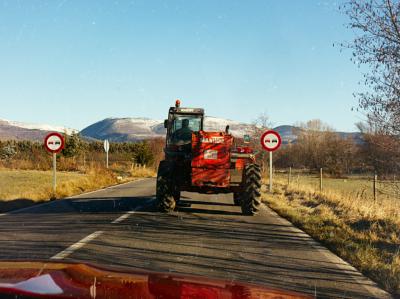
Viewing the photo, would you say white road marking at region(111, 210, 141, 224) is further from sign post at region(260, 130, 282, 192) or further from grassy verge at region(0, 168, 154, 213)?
sign post at region(260, 130, 282, 192)

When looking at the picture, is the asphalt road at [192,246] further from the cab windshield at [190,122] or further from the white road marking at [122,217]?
the cab windshield at [190,122]

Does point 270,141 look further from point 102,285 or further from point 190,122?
point 102,285

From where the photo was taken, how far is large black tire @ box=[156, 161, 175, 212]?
12.1 m

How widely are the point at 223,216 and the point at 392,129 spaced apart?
5.08m

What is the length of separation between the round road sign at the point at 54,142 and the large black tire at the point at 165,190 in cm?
754

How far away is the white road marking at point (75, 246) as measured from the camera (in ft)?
20.9

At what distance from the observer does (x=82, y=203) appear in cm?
1487

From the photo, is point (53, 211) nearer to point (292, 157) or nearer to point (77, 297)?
point (77, 297)

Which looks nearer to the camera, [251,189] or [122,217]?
[122,217]

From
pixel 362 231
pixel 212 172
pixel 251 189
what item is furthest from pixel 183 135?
pixel 362 231

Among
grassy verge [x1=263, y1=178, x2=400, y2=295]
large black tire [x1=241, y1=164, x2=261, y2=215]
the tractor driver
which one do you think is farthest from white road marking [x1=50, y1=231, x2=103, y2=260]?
the tractor driver

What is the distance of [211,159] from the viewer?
12.1 meters

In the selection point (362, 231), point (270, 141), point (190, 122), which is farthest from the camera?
point (270, 141)

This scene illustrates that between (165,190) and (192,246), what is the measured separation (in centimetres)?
458
